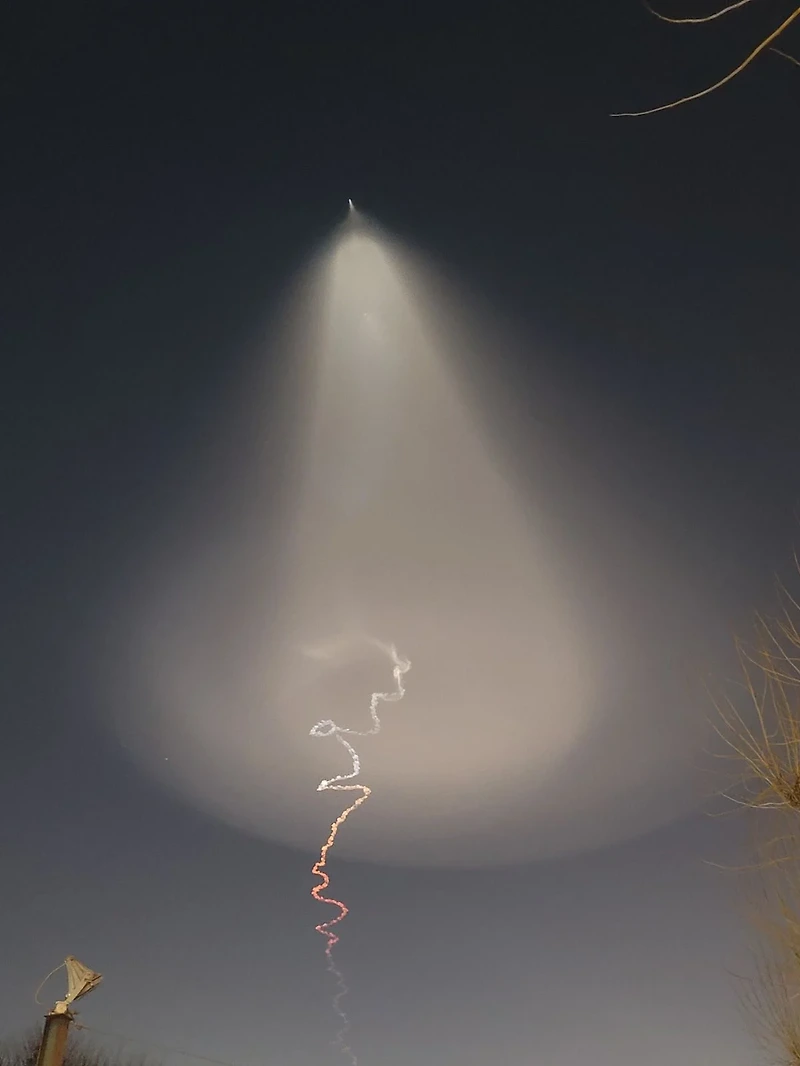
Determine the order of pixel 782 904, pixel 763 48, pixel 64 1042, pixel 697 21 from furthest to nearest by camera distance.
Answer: pixel 64 1042, pixel 782 904, pixel 697 21, pixel 763 48

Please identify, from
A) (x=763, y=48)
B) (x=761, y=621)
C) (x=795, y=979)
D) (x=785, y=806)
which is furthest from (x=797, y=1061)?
(x=763, y=48)

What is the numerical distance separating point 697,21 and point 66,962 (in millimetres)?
10955

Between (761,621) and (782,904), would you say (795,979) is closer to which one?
(782,904)

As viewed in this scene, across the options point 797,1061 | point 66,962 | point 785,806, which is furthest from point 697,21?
point 66,962

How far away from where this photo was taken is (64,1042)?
838 centimetres

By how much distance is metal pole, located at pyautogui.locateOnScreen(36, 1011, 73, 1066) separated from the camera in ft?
26.7

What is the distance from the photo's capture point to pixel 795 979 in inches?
289

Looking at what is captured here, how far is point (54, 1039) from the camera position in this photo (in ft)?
27.2

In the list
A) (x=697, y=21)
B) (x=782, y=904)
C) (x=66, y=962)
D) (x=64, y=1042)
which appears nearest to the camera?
(x=697, y=21)

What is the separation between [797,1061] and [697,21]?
10220 mm

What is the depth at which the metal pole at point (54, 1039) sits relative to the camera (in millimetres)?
8125

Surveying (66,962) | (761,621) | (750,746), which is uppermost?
(761,621)

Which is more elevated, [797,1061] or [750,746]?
[750,746]

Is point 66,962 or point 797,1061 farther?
point 66,962
